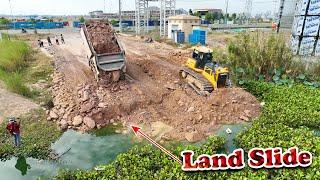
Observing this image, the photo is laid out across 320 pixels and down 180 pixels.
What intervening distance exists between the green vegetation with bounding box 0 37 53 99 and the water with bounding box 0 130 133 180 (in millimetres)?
5083

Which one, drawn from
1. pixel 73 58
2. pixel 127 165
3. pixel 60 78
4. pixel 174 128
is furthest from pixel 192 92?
pixel 73 58

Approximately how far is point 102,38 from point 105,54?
5.69 feet

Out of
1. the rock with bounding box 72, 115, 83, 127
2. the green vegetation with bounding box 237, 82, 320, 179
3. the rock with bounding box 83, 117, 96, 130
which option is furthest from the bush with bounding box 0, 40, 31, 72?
the green vegetation with bounding box 237, 82, 320, 179

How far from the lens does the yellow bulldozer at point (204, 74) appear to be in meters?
14.6

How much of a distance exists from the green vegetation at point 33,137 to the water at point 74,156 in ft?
0.84

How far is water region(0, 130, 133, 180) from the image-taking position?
9.73m

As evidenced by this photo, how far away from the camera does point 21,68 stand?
2053 centimetres

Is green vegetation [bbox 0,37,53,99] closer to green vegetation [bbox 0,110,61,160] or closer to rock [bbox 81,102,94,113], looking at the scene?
green vegetation [bbox 0,110,61,160]

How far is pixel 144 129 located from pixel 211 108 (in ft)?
11.3

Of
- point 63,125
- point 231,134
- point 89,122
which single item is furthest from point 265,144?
point 63,125

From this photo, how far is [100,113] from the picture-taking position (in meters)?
13.2

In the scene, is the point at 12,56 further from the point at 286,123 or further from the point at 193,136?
the point at 286,123

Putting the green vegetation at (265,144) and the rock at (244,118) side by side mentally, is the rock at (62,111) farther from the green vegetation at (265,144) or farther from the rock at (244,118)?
the rock at (244,118)

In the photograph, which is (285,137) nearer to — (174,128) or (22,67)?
(174,128)
